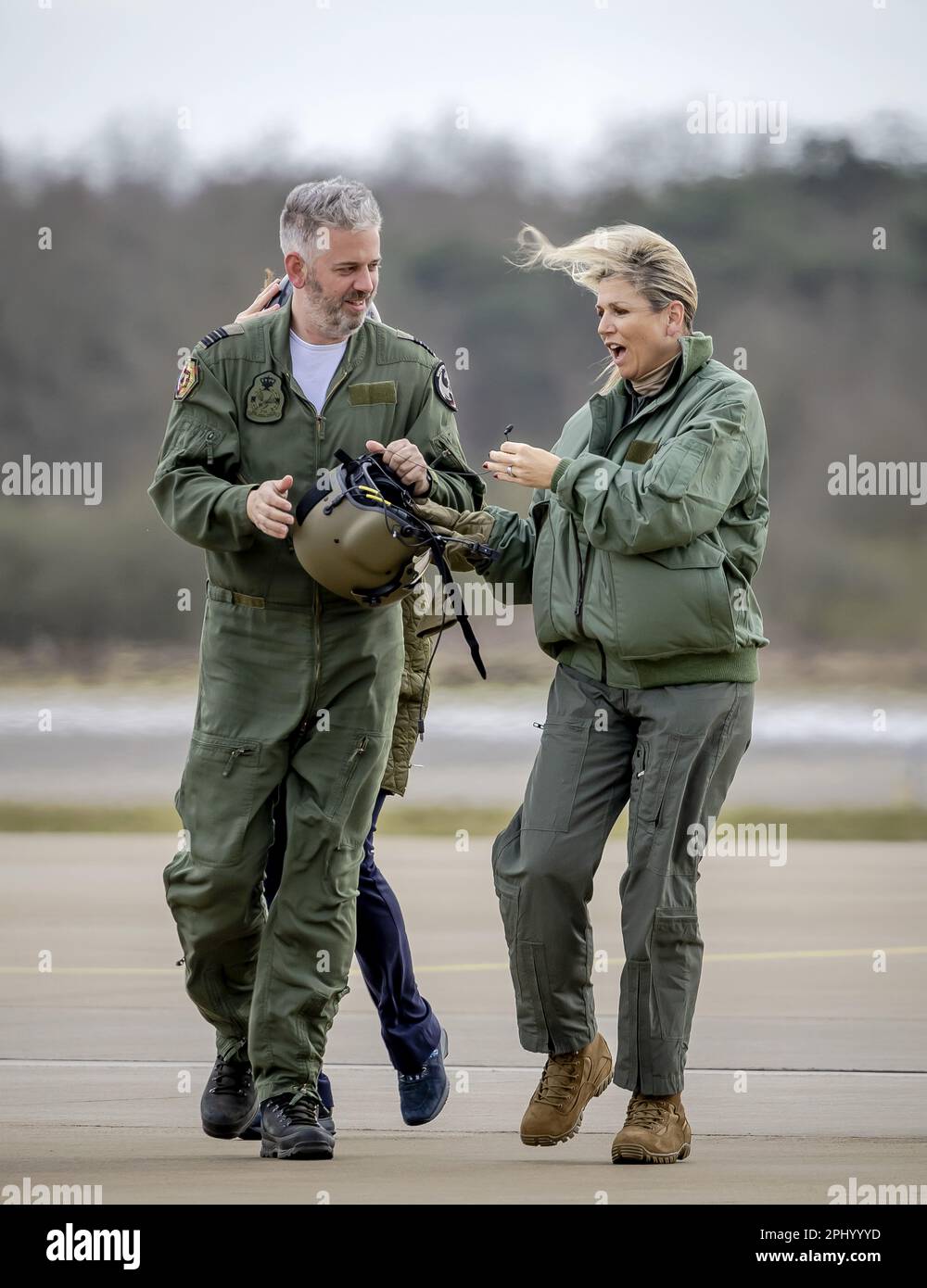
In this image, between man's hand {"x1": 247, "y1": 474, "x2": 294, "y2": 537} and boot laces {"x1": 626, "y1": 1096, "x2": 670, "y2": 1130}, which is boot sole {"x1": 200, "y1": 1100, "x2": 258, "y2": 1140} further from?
man's hand {"x1": 247, "y1": 474, "x2": 294, "y2": 537}

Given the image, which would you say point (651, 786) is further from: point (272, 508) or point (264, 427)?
point (264, 427)

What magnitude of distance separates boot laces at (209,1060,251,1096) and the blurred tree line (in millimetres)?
19512

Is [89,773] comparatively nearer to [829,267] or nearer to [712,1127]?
[829,267]

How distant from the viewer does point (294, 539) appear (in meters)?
4.27

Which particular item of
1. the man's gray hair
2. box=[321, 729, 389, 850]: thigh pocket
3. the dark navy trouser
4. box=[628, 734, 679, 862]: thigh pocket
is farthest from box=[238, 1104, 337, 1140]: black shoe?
the man's gray hair

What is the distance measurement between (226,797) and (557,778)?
722mm

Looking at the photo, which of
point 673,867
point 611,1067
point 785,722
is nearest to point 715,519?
point 673,867

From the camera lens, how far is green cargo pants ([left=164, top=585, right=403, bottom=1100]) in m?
4.36

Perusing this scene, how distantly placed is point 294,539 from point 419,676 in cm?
71

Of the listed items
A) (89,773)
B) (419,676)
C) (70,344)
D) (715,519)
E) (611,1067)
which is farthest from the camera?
(70,344)

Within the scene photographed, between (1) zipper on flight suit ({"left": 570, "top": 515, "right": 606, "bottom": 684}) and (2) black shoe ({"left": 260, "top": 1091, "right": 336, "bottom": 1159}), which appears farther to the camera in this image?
(1) zipper on flight suit ({"left": 570, "top": 515, "right": 606, "bottom": 684})
